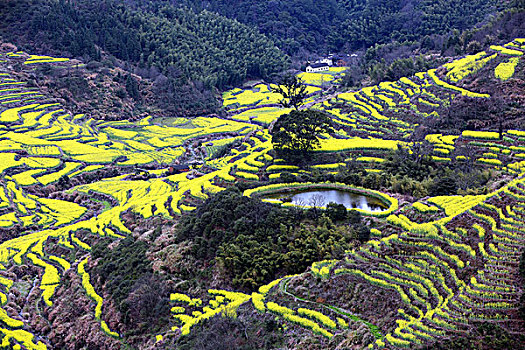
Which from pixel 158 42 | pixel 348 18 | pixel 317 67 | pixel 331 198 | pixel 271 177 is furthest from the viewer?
pixel 348 18

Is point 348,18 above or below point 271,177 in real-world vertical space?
above

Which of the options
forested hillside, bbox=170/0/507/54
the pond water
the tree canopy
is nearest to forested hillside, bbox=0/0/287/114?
forested hillside, bbox=170/0/507/54

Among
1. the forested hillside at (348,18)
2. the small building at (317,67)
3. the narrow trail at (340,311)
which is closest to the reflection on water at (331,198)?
the narrow trail at (340,311)

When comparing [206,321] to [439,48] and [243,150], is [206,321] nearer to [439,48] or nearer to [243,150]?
[243,150]

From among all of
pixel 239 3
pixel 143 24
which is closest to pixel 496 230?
pixel 143 24

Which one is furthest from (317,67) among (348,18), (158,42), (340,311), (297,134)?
(340,311)

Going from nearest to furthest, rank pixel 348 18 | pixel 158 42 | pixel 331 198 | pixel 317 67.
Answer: pixel 331 198, pixel 158 42, pixel 317 67, pixel 348 18

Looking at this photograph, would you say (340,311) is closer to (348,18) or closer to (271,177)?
(271,177)
